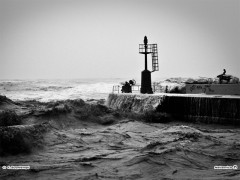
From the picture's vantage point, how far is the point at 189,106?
14.1 metres

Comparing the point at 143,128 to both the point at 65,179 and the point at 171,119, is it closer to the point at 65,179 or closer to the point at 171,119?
the point at 171,119

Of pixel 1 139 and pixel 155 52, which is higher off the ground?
pixel 155 52

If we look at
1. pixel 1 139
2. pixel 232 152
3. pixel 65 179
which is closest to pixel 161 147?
pixel 232 152

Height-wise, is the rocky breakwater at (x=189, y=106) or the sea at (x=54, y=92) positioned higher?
the rocky breakwater at (x=189, y=106)

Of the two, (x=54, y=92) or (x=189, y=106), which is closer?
(x=189, y=106)

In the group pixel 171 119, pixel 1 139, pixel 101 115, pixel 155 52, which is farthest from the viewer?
pixel 155 52

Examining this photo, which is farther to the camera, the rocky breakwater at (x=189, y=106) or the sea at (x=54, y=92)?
the sea at (x=54, y=92)

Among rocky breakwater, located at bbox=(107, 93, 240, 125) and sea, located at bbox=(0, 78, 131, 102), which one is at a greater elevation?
rocky breakwater, located at bbox=(107, 93, 240, 125)

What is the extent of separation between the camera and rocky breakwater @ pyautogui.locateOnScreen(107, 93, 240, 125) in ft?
40.0

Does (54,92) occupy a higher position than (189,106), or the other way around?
(189,106)

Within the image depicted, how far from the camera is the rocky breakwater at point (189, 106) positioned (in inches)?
480

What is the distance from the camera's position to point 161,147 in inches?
297

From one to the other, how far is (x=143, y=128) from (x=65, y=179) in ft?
22.2

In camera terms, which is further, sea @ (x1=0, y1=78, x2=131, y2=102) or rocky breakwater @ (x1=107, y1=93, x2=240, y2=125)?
sea @ (x1=0, y1=78, x2=131, y2=102)
